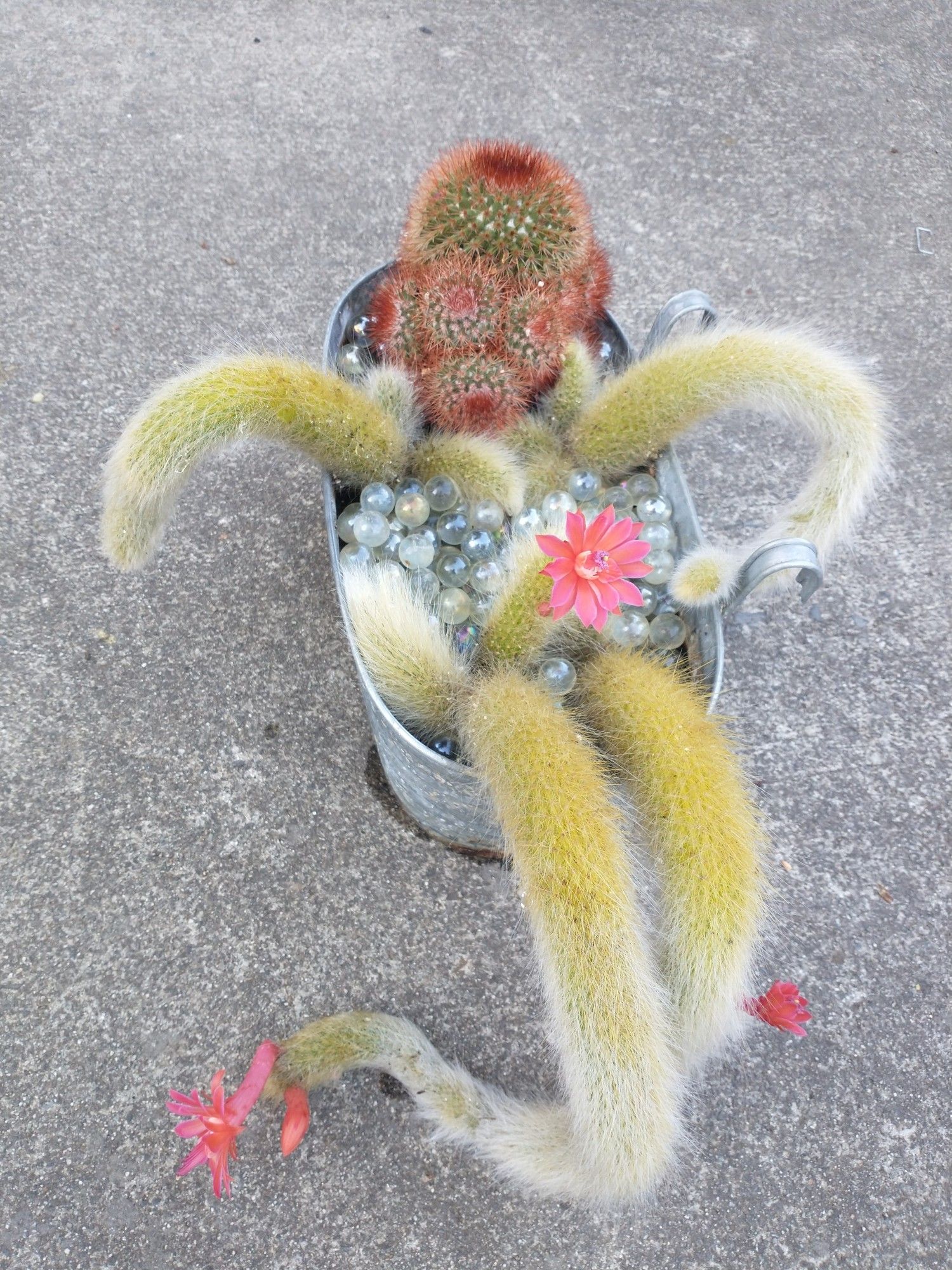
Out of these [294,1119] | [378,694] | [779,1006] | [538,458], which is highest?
[538,458]

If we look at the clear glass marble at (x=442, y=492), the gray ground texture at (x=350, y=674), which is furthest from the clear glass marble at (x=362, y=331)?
the gray ground texture at (x=350, y=674)

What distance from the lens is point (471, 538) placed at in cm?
92

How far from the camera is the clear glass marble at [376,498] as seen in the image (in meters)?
0.92

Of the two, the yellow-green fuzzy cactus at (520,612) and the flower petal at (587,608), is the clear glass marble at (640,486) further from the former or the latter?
the flower petal at (587,608)

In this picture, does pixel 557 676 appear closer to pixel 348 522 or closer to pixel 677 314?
pixel 348 522

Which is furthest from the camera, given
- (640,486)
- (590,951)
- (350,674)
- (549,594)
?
(350,674)

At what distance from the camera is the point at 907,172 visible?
1.80m

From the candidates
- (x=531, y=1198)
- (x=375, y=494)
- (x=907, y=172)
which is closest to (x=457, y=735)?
(x=375, y=494)

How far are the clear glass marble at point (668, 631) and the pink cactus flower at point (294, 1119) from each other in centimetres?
57

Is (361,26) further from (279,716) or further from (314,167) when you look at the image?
(279,716)

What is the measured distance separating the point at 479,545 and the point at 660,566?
19cm

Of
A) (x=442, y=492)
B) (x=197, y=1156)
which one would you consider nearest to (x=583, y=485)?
(x=442, y=492)

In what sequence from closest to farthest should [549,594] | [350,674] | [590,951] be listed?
[590,951]
[549,594]
[350,674]

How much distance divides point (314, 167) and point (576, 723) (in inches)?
55.3
